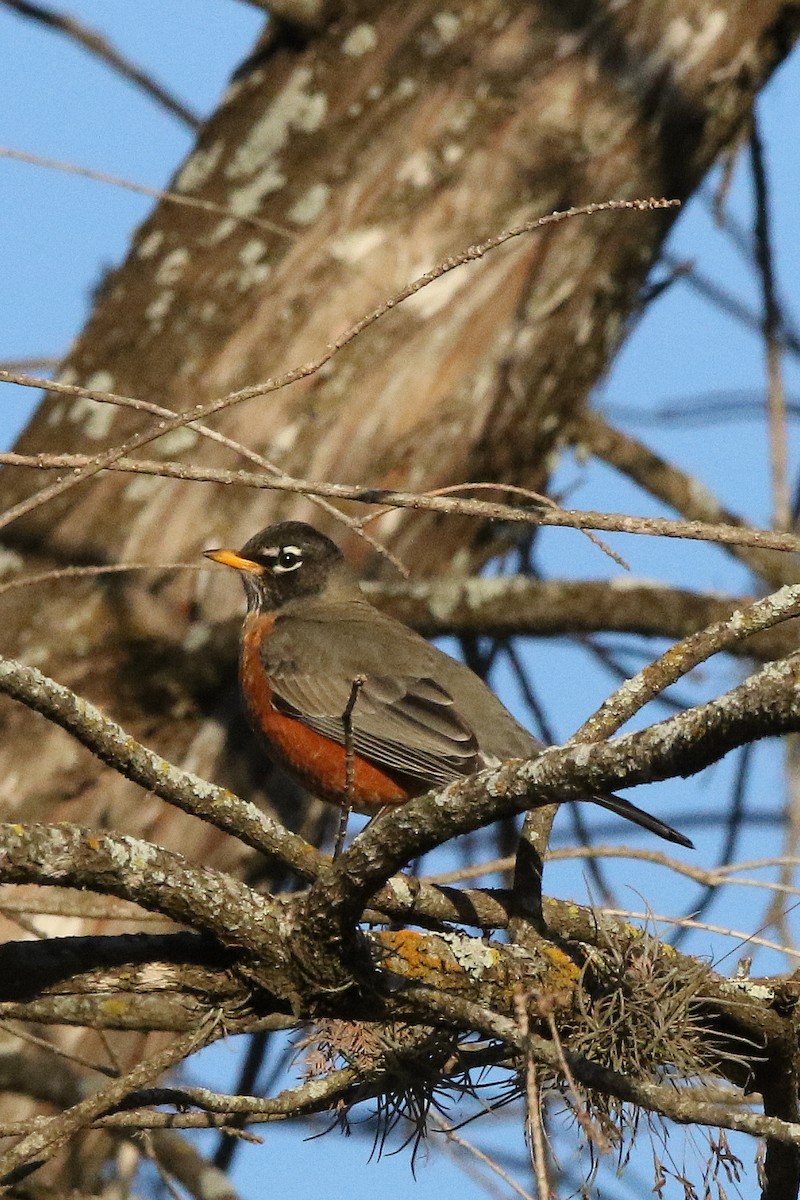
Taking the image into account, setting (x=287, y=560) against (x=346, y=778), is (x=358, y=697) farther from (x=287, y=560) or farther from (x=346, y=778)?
(x=346, y=778)

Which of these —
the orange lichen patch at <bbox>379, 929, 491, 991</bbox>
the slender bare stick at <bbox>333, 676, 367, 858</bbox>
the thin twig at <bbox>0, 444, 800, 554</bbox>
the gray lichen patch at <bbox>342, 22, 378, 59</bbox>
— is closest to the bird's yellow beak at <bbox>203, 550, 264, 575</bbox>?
the gray lichen patch at <bbox>342, 22, 378, 59</bbox>

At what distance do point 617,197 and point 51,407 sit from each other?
7.45 ft

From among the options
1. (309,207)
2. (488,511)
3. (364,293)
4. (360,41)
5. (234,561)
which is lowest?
(488,511)

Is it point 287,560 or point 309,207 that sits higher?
point 309,207

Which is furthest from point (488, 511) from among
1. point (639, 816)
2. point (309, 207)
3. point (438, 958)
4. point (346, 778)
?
point (309, 207)

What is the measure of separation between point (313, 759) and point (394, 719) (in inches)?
12.5

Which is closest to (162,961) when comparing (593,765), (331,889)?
(331,889)

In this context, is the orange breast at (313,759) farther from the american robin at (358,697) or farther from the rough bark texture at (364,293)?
the rough bark texture at (364,293)

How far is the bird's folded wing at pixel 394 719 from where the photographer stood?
16.5ft

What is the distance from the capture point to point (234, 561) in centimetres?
531

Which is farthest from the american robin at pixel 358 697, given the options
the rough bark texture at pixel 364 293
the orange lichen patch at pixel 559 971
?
the orange lichen patch at pixel 559 971

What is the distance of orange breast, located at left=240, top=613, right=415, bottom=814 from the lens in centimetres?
505

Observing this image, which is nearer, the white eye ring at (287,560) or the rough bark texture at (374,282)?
the rough bark texture at (374,282)

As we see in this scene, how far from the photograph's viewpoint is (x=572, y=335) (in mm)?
5902
